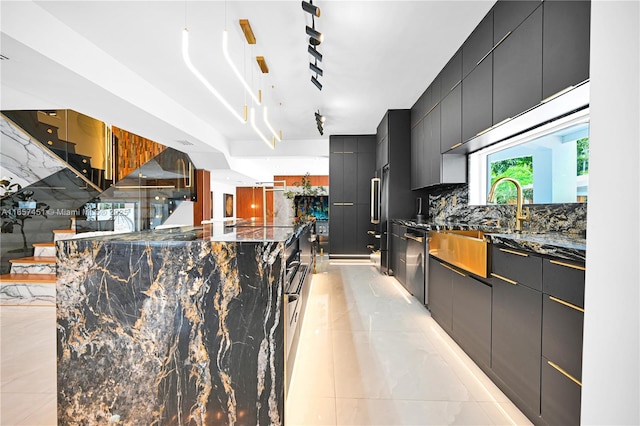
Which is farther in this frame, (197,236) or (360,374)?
(360,374)

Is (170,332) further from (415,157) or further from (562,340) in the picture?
(415,157)

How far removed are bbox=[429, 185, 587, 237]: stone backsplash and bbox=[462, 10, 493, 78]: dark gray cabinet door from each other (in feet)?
4.55

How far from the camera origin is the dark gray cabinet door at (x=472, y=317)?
1.79m

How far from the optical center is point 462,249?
6.80 ft

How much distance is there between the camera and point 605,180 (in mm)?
735

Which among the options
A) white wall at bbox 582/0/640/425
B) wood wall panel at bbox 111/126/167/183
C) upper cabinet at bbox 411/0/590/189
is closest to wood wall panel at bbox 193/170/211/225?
wood wall panel at bbox 111/126/167/183

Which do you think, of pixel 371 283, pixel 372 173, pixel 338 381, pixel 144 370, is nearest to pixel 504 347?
pixel 338 381

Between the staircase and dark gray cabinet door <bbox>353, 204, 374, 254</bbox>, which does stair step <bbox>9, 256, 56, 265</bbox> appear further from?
dark gray cabinet door <bbox>353, 204, 374, 254</bbox>

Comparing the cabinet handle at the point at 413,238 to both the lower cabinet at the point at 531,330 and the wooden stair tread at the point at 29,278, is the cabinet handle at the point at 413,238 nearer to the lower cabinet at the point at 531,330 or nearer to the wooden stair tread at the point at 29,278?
the lower cabinet at the point at 531,330

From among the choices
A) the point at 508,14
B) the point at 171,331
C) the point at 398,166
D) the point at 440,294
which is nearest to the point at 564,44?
the point at 508,14

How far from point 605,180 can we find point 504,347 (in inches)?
51.0

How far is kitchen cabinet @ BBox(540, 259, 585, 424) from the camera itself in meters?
1.14

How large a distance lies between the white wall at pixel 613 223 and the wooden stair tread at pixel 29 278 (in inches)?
208

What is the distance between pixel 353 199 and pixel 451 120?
10.7ft
